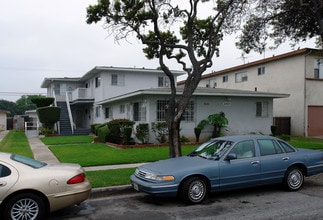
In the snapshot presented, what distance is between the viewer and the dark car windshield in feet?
25.1

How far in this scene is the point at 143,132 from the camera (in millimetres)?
18109

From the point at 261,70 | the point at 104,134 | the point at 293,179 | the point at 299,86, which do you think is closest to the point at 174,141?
the point at 293,179

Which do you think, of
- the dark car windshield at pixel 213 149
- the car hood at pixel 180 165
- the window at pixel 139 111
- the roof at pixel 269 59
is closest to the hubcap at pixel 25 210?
the car hood at pixel 180 165

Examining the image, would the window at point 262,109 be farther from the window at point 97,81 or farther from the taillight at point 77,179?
the taillight at point 77,179

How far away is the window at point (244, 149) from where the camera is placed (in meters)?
7.66

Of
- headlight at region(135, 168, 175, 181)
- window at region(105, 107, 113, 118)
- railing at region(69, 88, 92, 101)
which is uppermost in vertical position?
railing at region(69, 88, 92, 101)

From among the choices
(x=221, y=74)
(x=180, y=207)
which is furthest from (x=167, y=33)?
(x=221, y=74)

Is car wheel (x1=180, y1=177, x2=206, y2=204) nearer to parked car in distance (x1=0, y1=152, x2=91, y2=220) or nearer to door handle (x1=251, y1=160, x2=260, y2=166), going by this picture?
door handle (x1=251, y1=160, x2=260, y2=166)

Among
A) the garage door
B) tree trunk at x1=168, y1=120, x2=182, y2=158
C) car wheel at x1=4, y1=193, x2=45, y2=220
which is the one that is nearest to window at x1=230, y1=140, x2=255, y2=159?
tree trunk at x1=168, y1=120, x2=182, y2=158

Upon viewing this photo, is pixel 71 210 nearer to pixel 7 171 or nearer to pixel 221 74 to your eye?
pixel 7 171

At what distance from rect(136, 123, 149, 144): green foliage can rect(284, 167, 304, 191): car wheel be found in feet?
35.3

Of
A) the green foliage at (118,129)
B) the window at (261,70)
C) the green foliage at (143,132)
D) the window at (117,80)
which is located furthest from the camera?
the window at (117,80)

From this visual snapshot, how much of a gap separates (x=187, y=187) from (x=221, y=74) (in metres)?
28.4

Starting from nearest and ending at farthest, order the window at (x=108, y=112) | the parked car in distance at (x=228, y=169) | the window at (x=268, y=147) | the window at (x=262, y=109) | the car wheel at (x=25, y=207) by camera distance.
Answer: the car wheel at (x=25, y=207) → the parked car in distance at (x=228, y=169) → the window at (x=268, y=147) → the window at (x=262, y=109) → the window at (x=108, y=112)
